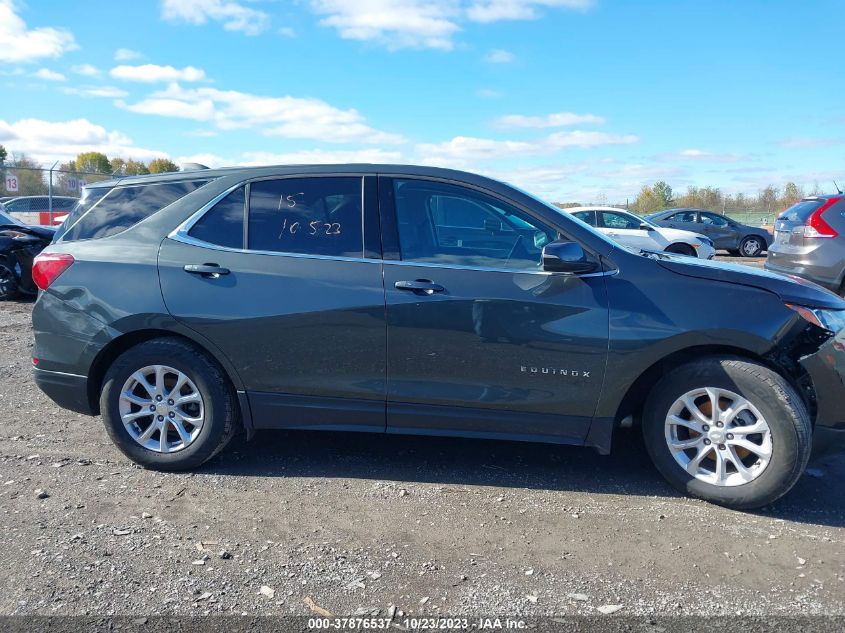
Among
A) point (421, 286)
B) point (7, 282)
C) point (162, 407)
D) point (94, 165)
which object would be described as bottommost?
point (162, 407)

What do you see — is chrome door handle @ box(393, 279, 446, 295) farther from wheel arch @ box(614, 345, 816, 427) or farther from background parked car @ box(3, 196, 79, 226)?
background parked car @ box(3, 196, 79, 226)

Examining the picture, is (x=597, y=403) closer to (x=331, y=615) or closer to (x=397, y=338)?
(x=397, y=338)

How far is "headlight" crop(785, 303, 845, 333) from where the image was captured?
3.48 m

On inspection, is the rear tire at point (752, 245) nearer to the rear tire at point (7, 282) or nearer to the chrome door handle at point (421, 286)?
the rear tire at point (7, 282)

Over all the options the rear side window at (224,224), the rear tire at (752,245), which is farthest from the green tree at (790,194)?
the rear side window at (224,224)

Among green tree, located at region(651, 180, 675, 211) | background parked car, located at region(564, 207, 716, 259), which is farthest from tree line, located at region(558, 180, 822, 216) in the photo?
background parked car, located at region(564, 207, 716, 259)

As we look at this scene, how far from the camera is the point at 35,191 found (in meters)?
18.7

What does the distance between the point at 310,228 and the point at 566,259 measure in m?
1.47

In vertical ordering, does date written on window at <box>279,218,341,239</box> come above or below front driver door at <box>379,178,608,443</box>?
above

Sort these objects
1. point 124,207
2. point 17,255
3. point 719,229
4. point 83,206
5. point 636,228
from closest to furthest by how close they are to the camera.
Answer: point 124,207, point 83,206, point 17,255, point 636,228, point 719,229

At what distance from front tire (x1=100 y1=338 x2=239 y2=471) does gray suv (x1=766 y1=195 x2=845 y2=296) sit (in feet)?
24.6

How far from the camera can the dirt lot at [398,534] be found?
2.78 m

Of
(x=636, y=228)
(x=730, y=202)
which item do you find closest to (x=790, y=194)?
(x=730, y=202)

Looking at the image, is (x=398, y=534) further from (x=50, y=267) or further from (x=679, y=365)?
(x=50, y=267)
